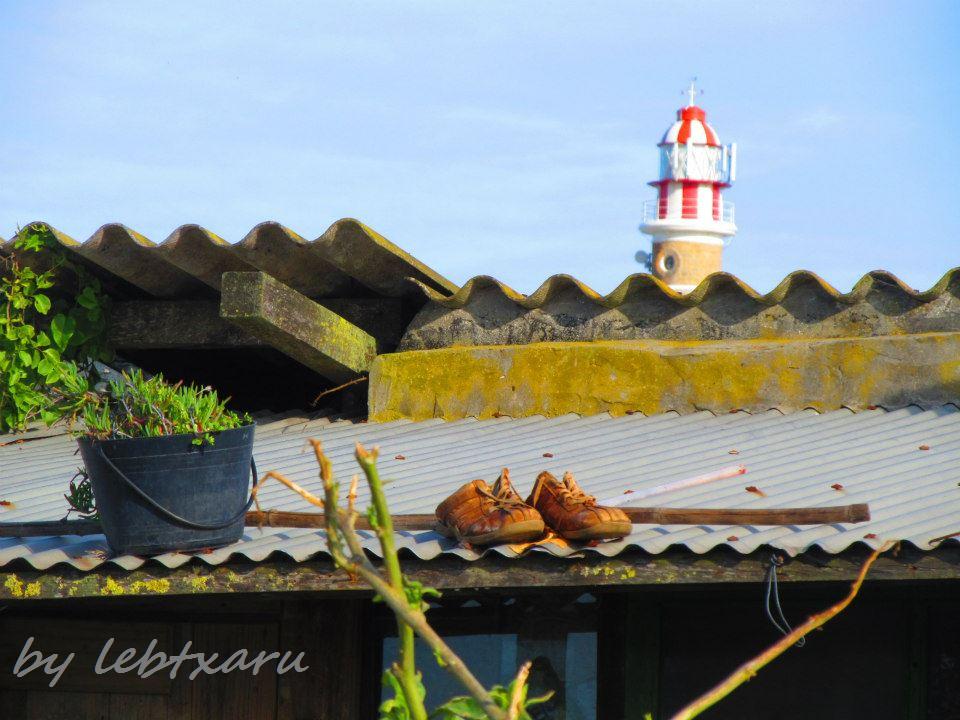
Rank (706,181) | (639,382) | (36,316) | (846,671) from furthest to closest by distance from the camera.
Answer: (706,181)
(36,316)
(639,382)
(846,671)

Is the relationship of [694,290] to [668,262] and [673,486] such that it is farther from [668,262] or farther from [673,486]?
[668,262]

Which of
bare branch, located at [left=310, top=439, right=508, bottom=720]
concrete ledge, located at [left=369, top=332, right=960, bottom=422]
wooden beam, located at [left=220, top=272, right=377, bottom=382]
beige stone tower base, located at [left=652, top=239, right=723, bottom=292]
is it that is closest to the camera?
bare branch, located at [left=310, top=439, right=508, bottom=720]

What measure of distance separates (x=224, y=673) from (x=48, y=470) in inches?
55.7

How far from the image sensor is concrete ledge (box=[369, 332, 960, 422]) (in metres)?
5.68

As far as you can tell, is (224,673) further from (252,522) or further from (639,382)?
(639,382)

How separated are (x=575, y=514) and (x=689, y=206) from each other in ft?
167

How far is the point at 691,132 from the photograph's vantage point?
53938 millimetres

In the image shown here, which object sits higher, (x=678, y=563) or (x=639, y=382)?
(x=639, y=382)

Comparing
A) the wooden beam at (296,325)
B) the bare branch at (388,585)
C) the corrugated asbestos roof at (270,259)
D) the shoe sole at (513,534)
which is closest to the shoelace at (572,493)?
the shoe sole at (513,534)

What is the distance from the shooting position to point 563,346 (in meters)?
6.27

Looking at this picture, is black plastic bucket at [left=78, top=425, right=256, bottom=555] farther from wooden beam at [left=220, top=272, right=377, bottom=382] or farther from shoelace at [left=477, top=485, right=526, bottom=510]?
wooden beam at [left=220, top=272, right=377, bottom=382]

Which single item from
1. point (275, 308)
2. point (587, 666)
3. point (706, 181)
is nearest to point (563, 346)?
point (275, 308)

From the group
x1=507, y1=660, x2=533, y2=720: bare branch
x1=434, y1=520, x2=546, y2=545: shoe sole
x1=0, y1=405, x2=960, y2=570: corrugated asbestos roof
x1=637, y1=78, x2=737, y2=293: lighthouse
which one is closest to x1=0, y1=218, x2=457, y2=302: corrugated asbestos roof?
x1=0, y1=405, x2=960, y2=570: corrugated asbestos roof

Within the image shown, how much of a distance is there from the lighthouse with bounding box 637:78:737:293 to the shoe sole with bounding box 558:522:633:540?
159 feet
